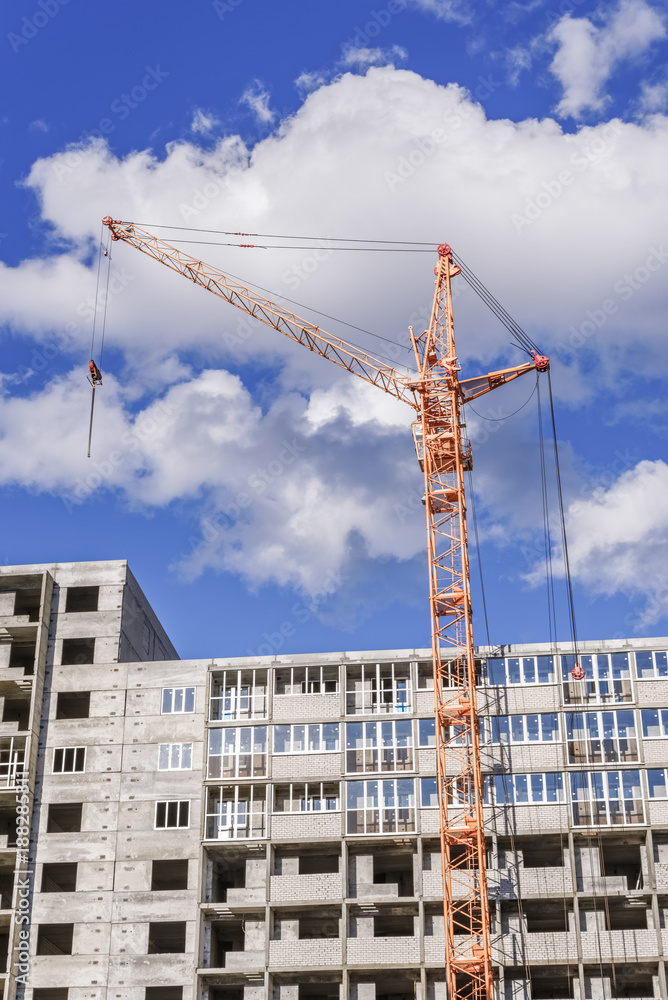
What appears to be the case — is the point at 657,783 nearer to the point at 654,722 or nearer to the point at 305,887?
the point at 654,722

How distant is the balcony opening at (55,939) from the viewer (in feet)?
286

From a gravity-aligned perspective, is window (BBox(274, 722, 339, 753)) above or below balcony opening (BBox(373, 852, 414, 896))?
above

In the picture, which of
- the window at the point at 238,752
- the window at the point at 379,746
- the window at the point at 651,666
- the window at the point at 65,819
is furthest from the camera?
the window at the point at 65,819

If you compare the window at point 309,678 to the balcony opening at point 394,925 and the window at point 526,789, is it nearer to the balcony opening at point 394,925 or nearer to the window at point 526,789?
the window at point 526,789

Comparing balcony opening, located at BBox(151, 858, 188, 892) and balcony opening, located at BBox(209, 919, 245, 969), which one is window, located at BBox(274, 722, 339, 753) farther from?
balcony opening, located at BBox(209, 919, 245, 969)

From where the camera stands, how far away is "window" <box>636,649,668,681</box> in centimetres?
9019

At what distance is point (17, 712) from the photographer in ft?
322

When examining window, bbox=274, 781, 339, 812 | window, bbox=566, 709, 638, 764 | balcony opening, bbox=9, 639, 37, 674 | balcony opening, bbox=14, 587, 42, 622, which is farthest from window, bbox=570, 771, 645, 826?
balcony opening, bbox=14, 587, 42, 622

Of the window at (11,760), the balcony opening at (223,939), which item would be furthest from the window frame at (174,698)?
the balcony opening at (223,939)

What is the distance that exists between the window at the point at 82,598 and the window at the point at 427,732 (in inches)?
1005

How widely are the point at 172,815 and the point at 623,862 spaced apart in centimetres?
3081

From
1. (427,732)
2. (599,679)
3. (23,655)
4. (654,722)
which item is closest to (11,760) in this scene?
(23,655)

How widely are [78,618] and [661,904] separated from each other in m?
44.5

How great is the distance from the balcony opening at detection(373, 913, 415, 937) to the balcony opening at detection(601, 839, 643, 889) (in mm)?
13628
